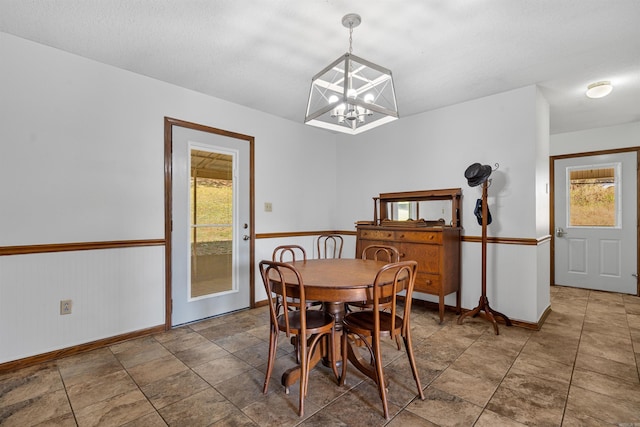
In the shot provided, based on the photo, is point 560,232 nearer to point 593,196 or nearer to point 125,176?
point 593,196

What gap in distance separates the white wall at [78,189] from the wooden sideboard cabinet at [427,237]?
2.46 metres

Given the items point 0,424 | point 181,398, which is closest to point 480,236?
point 181,398

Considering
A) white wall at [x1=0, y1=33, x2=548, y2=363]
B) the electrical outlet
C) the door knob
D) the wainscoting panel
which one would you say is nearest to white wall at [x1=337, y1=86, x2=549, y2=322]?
white wall at [x1=0, y1=33, x2=548, y2=363]

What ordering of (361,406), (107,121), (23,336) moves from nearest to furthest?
(361,406) < (23,336) < (107,121)

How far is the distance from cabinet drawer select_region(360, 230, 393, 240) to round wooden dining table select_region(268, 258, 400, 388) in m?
1.15

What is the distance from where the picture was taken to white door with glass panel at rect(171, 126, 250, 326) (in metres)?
3.18

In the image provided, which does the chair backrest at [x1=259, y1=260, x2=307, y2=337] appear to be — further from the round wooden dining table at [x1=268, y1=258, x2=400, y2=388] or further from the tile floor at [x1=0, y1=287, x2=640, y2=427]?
the tile floor at [x1=0, y1=287, x2=640, y2=427]

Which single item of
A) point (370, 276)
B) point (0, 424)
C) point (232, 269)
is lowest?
point (0, 424)

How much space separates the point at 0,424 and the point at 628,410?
11.7 ft

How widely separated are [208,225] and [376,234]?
2003 millimetres

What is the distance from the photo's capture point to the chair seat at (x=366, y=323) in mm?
1869

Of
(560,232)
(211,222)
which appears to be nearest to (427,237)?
(211,222)

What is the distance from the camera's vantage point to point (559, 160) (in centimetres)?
484

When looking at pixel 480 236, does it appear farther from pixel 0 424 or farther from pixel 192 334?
pixel 0 424
